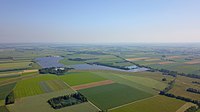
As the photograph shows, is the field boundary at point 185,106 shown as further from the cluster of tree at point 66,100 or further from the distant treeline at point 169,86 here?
the cluster of tree at point 66,100

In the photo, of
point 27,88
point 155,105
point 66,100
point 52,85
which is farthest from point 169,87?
point 27,88

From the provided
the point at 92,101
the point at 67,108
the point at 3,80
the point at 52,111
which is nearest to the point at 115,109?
the point at 92,101

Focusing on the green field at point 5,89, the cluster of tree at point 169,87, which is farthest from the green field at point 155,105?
the green field at point 5,89

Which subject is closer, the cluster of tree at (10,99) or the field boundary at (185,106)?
the field boundary at (185,106)

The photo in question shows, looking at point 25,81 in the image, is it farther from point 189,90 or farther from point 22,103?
point 189,90

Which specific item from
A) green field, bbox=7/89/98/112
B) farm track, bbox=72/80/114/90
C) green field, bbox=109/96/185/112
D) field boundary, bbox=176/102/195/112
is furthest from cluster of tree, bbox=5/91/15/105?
field boundary, bbox=176/102/195/112

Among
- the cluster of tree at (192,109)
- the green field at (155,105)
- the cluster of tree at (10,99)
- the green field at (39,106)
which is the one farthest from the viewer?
the cluster of tree at (10,99)
